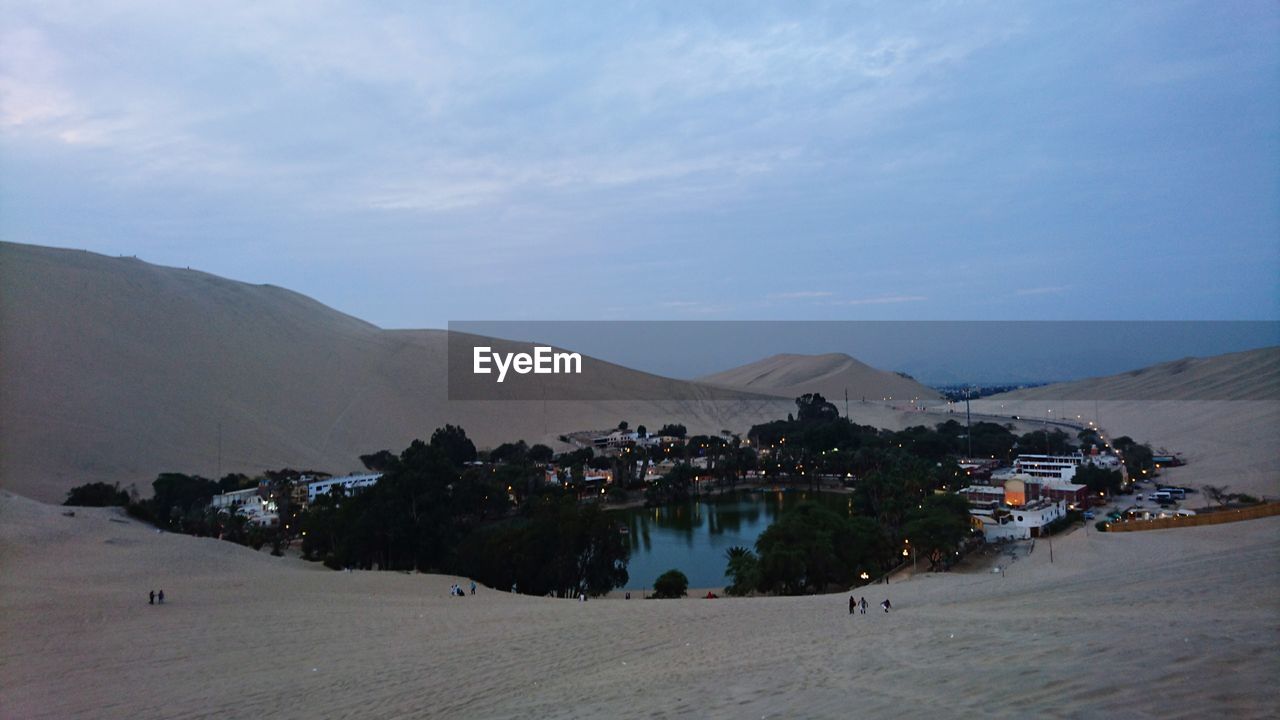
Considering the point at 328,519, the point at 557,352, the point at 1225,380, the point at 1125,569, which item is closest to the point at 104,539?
the point at 328,519

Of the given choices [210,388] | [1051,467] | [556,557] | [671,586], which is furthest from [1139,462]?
[210,388]

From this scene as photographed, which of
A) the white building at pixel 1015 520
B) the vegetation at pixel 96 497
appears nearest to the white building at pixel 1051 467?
the white building at pixel 1015 520

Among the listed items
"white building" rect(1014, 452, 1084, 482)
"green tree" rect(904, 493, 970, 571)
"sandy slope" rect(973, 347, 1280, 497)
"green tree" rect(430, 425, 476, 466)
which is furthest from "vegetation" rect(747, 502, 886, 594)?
"green tree" rect(430, 425, 476, 466)

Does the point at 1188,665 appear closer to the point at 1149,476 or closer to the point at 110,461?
the point at 1149,476

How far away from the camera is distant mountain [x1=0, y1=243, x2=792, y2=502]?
4516cm

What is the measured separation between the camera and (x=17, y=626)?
40.7 ft

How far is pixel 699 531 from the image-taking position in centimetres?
3659

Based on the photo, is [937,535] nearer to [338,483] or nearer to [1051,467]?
[1051,467]

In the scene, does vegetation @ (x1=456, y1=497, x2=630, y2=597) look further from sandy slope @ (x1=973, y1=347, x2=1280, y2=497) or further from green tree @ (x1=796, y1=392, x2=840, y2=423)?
green tree @ (x1=796, y1=392, x2=840, y2=423)

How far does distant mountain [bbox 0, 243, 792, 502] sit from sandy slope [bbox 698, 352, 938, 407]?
3949cm

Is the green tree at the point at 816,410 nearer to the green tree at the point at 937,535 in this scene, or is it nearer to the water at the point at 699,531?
the water at the point at 699,531
